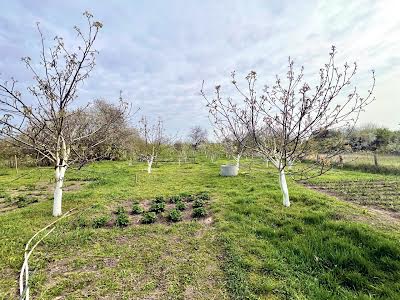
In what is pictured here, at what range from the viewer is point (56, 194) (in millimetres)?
7191

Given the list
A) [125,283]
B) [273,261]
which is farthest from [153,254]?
[273,261]

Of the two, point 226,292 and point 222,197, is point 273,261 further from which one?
point 222,197

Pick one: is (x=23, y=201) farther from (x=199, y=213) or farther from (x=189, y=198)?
(x=199, y=213)

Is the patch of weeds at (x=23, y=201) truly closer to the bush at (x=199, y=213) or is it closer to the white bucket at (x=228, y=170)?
the bush at (x=199, y=213)

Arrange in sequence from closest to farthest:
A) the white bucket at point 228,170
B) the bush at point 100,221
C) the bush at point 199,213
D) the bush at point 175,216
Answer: the bush at point 100,221, the bush at point 175,216, the bush at point 199,213, the white bucket at point 228,170

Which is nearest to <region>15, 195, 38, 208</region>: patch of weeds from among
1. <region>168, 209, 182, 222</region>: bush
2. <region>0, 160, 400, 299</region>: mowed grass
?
<region>0, 160, 400, 299</region>: mowed grass

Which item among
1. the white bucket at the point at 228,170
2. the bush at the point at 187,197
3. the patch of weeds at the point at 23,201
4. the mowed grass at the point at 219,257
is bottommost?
the mowed grass at the point at 219,257

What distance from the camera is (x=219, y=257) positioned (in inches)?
185

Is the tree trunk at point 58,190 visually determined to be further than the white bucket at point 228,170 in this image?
No

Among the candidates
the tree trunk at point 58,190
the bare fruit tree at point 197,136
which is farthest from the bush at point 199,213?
the bare fruit tree at point 197,136

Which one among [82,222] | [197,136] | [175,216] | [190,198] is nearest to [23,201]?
[82,222]

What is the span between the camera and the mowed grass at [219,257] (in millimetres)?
3646

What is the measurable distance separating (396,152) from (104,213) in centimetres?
2736

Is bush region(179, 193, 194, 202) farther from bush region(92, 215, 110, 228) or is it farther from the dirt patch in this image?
the dirt patch
